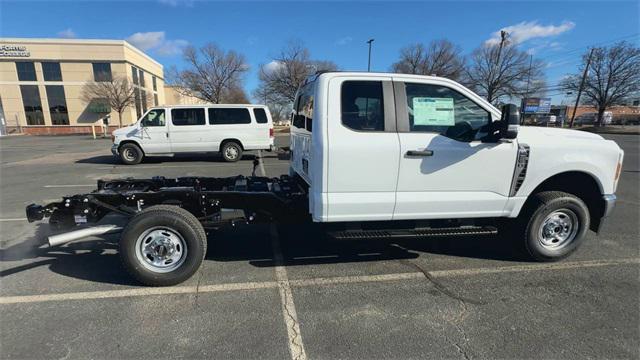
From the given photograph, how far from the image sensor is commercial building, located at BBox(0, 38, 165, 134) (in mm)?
45156

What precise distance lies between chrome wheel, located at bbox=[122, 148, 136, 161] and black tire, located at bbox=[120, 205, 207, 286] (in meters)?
10.6

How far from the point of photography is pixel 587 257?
4348mm

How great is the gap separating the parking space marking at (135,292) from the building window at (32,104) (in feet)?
183

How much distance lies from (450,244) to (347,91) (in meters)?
2.64

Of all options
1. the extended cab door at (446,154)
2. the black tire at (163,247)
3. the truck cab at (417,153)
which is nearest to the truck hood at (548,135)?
the truck cab at (417,153)

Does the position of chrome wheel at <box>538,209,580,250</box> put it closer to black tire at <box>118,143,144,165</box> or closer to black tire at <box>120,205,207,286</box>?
black tire at <box>120,205,207,286</box>

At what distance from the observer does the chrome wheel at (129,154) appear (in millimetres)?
12625

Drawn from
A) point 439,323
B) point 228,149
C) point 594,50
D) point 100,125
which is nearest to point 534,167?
point 439,323

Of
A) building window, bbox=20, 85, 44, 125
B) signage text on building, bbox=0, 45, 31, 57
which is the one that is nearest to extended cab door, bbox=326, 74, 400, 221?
building window, bbox=20, 85, 44, 125

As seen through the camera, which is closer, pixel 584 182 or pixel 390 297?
pixel 390 297

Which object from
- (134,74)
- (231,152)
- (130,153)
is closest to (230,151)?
(231,152)

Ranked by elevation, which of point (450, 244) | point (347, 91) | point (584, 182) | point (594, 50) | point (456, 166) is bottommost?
point (450, 244)

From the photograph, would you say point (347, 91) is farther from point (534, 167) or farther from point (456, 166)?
point (534, 167)

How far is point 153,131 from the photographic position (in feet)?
41.3
